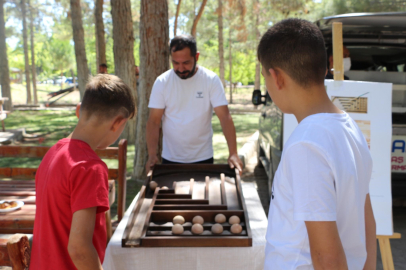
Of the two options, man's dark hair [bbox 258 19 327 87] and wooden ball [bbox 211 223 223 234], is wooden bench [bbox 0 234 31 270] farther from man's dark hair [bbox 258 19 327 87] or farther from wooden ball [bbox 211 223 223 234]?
man's dark hair [bbox 258 19 327 87]

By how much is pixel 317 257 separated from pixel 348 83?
2.05m

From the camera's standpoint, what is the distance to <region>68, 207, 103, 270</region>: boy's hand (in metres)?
1.33

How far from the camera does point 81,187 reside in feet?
4.48

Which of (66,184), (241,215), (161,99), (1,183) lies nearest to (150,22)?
(161,99)

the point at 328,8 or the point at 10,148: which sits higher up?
the point at 328,8

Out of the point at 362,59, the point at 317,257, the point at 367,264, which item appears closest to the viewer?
the point at 317,257

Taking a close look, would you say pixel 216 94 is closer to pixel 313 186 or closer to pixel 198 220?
pixel 198 220

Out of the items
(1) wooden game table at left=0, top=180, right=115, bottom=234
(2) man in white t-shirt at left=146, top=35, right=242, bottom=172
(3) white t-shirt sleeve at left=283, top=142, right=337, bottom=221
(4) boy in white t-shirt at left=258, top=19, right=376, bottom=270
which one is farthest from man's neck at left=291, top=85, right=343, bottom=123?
(1) wooden game table at left=0, top=180, right=115, bottom=234

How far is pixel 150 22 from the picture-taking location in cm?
529

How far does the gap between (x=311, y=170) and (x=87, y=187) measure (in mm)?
785

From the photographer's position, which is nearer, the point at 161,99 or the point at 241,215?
the point at 241,215

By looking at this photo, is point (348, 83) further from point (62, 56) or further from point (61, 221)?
point (62, 56)

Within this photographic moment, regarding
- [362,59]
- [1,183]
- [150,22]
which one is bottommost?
[1,183]

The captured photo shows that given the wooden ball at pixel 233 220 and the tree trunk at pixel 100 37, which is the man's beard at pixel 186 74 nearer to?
the wooden ball at pixel 233 220
